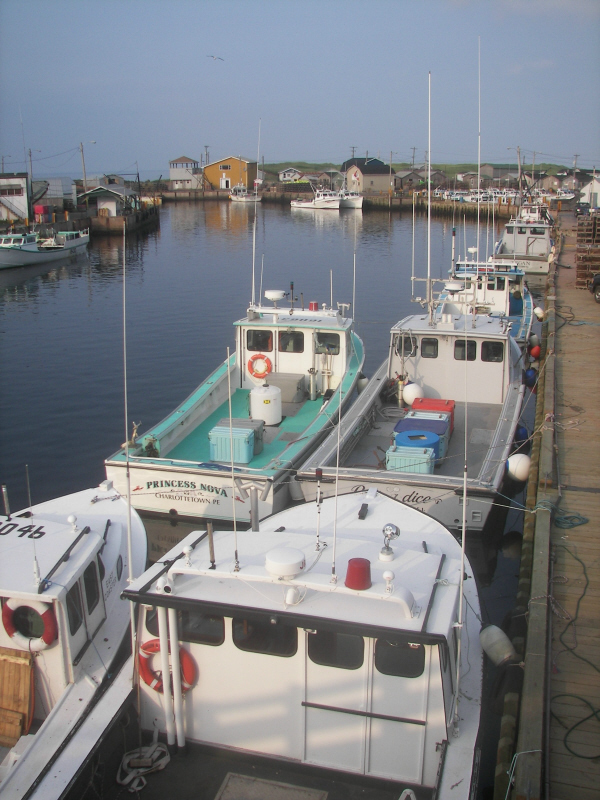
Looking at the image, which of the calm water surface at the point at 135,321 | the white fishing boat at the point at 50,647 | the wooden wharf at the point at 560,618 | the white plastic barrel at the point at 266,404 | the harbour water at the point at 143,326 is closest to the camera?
the wooden wharf at the point at 560,618

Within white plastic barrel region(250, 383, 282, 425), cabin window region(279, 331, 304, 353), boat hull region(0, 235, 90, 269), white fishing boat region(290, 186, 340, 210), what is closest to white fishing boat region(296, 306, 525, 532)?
white plastic barrel region(250, 383, 282, 425)

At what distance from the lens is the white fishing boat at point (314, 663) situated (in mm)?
4355

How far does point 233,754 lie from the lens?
15.9 feet

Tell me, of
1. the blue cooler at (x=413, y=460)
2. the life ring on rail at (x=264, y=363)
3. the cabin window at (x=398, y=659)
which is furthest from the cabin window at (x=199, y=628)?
the life ring on rail at (x=264, y=363)

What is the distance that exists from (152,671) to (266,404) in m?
6.70

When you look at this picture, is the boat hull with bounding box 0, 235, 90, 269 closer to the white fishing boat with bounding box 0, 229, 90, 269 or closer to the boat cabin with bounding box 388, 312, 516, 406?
the white fishing boat with bounding box 0, 229, 90, 269

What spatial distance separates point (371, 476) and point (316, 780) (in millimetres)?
4855

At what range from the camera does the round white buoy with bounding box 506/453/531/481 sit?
10.2 m

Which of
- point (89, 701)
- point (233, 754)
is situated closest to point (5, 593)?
point (89, 701)

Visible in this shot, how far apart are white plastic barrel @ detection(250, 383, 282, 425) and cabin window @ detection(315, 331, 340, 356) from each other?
161 centimetres

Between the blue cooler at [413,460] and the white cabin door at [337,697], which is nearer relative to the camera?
the white cabin door at [337,697]

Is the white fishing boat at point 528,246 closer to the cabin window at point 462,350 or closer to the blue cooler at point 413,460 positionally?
the cabin window at point 462,350

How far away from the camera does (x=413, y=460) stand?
9617mm

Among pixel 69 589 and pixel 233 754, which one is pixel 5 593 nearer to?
pixel 69 589
